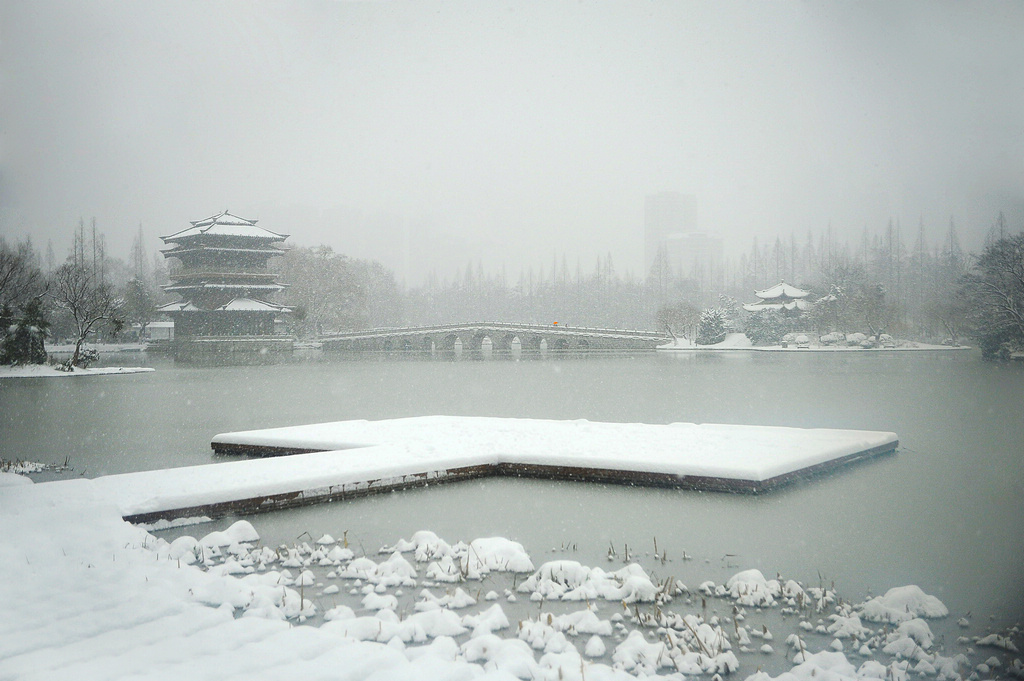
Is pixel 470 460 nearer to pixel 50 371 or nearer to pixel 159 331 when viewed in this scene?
pixel 50 371

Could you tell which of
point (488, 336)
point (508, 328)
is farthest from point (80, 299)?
point (488, 336)

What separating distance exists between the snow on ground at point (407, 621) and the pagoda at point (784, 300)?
47.3 metres

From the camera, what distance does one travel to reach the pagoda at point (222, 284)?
39.0m

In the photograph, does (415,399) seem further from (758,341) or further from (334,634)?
(758,341)

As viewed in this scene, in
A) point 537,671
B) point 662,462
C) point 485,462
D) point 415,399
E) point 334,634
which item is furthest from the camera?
point 415,399

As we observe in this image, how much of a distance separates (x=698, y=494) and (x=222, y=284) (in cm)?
3731

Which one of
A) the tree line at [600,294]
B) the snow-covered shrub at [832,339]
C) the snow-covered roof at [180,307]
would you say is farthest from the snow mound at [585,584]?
the snow-covered shrub at [832,339]

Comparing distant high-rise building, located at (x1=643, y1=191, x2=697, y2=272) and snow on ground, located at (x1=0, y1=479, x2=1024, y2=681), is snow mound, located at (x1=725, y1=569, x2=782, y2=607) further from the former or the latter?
distant high-rise building, located at (x1=643, y1=191, x2=697, y2=272)

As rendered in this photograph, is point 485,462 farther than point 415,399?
No

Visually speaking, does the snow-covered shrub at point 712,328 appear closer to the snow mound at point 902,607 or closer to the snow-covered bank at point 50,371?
the snow-covered bank at point 50,371

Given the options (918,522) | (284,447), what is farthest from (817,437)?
(284,447)

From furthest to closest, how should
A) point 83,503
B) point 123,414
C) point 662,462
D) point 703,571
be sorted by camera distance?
point 123,414 → point 662,462 → point 83,503 → point 703,571

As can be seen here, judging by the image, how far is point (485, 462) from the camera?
716cm

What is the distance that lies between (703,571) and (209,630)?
283 cm
